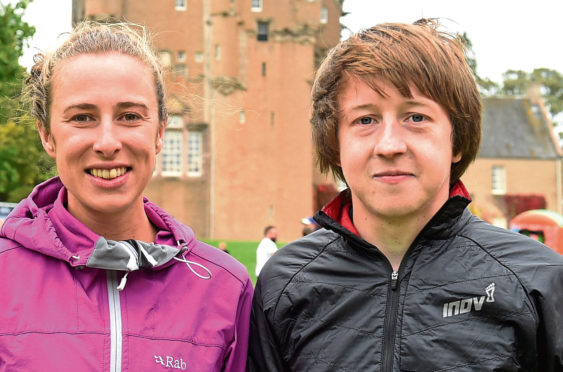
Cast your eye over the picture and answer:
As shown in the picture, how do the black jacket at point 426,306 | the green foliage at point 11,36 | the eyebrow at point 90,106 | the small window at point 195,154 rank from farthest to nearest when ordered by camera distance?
the small window at point 195,154
the green foliage at point 11,36
the eyebrow at point 90,106
the black jacket at point 426,306

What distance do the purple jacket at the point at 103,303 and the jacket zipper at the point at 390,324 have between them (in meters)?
0.63

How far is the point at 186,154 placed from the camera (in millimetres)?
37344

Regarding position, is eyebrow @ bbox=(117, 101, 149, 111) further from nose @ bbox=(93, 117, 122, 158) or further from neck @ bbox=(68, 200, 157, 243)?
neck @ bbox=(68, 200, 157, 243)

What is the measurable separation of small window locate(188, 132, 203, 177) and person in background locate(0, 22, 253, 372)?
114 feet

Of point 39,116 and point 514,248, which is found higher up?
point 39,116

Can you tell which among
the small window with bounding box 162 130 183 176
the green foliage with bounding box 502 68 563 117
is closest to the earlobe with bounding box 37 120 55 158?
the small window with bounding box 162 130 183 176

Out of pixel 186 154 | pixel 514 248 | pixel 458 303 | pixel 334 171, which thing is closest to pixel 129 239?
pixel 334 171

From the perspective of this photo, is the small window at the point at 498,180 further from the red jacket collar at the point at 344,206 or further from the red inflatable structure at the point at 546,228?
the red jacket collar at the point at 344,206

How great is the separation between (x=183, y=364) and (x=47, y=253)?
66cm

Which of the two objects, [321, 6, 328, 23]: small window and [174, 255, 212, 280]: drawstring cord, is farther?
[321, 6, 328, 23]: small window

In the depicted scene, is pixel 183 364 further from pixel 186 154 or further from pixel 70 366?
pixel 186 154

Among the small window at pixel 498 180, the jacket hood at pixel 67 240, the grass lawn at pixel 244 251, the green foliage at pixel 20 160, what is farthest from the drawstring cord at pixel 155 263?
the small window at pixel 498 180

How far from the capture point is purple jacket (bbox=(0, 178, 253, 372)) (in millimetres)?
2615

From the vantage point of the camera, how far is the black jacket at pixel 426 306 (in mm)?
2586
